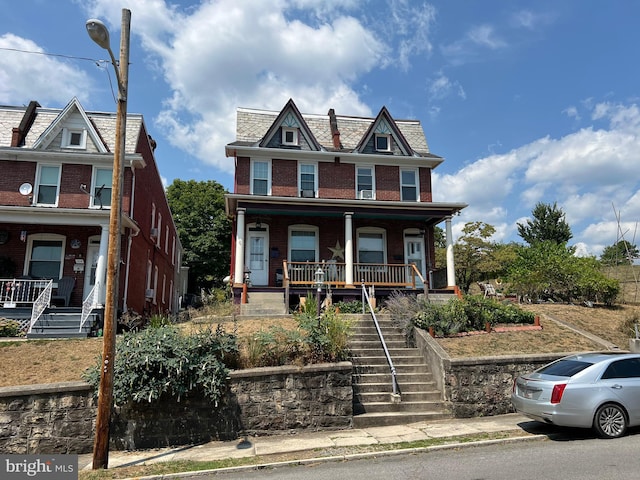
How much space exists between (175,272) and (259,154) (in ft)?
46.8

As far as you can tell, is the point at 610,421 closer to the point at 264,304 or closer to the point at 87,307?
the point at 264,304

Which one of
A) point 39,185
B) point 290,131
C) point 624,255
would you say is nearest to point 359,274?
point 290,131

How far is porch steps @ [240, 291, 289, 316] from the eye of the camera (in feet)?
50.5

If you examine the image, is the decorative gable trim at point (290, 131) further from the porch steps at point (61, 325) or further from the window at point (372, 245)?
the porch steps at point (61, 325)

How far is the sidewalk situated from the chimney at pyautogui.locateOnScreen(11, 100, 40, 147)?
14.6 meters

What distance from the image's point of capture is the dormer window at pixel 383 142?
2130cm

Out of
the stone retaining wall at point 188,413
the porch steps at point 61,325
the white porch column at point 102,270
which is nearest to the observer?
the stone retaining wall at point 188,413

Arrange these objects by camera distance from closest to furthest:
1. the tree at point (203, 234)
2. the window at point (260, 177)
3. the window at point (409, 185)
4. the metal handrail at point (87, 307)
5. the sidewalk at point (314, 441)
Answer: the sidewalk at point (314, 441), the metal handrail at point (87, 307), the window at point (260, 177), the window at point (409, 185), the tree at point (203, 234)

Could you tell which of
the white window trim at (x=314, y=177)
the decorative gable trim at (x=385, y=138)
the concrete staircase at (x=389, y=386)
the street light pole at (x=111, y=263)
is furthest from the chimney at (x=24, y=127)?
the concrete staircase at (x=389, y=386)

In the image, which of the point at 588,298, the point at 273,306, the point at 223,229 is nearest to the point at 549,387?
the point at 273,306

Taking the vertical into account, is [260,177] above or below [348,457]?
above

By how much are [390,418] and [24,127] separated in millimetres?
17915

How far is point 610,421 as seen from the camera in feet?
24.2

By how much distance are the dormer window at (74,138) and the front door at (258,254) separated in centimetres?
742
